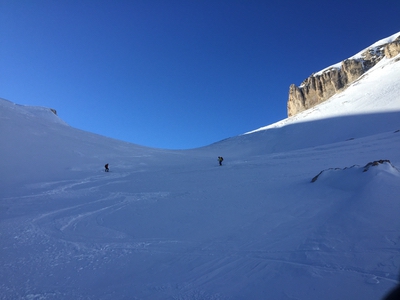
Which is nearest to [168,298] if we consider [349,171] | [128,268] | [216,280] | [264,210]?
[216,280]

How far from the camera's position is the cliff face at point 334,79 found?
72312 millimetres

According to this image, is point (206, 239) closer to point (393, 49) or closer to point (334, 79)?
point (393, 49)

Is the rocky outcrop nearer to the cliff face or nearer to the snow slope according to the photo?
the cliff face

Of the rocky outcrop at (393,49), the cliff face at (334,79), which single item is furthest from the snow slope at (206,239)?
the rocky outcrop at (393,49)

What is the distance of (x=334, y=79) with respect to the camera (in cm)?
7725

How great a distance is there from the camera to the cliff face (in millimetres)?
72312

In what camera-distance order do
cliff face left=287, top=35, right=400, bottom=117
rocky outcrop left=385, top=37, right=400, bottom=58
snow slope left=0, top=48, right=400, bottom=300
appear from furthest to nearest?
cliff face left=287, top=35, right=400, bottom=117 < rocky outcrop left=385, top=37, right=400, bottom=58 < snow slope left=0, top=48, right=400, bottom=300

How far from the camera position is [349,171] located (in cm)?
812

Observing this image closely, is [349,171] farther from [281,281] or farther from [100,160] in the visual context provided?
[100,160]

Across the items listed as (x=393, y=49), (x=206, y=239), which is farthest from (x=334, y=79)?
(x=206, y=239)

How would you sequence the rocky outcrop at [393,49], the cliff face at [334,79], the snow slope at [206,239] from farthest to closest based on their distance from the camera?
the cliff face at [334,79]
the rocky outcrop at [393,49]
the snow slope at [206,239]

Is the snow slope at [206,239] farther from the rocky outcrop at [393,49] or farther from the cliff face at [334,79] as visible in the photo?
the rocky outcrop at [393,49]

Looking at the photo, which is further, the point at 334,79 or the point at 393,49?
the point at 334,79

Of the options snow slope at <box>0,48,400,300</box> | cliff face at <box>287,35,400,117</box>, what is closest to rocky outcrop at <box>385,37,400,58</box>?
cliff face at <box>287,35,400,117</box>
